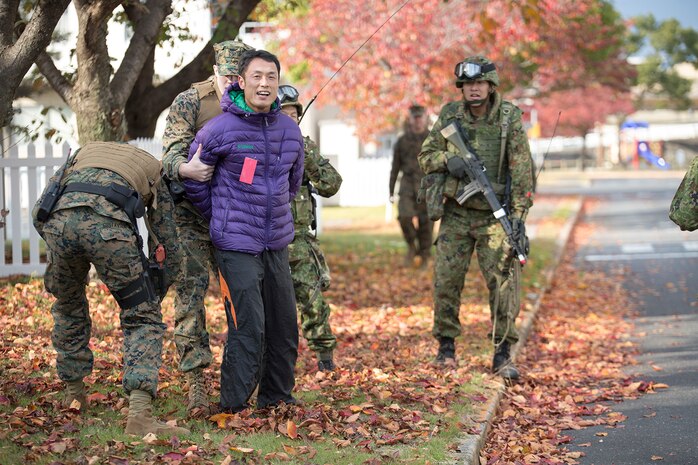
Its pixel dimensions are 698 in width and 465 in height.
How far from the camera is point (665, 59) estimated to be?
3147 inches

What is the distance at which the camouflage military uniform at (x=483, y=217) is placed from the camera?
825cm

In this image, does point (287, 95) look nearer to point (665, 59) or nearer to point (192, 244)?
point (192, 244)

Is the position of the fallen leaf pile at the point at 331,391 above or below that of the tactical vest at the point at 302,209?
below

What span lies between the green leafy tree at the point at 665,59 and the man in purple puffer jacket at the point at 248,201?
70.0m

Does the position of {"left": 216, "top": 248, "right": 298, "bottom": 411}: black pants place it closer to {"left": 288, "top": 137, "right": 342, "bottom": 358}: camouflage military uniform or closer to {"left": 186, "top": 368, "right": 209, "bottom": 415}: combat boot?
{"left": 186, "top": 368, "right": 209, "bottom": 415}: combat boot

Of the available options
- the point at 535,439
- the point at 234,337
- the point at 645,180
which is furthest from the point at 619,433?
the point at 645,180

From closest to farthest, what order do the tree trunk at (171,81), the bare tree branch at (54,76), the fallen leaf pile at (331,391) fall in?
1. the fallen leaf pile at (331,391)
2. the bare tree branch at (54,76)
3. the tree trunk at (171,81)

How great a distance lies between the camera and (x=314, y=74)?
2723 centimetres

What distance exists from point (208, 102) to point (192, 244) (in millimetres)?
860

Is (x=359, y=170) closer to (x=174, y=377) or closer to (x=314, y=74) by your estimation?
(x=314, y=74)

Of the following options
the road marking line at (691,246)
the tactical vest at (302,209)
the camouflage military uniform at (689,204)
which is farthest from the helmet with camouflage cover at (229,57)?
→ the road marking line at (691,246)

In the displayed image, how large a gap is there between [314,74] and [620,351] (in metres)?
18.1

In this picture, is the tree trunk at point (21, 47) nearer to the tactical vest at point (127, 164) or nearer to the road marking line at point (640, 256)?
the tactical vest at point (127, 164)

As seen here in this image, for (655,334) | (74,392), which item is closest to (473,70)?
(74,392)
